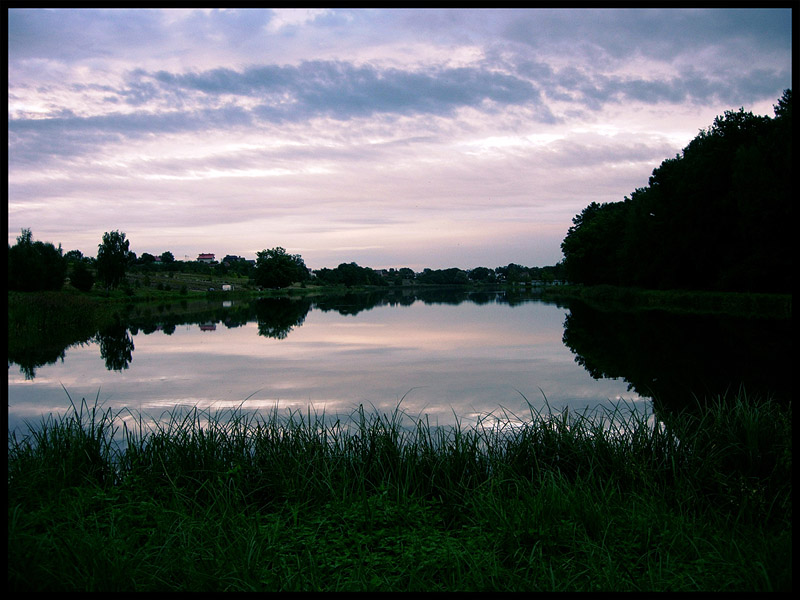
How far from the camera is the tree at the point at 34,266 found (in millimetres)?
34344

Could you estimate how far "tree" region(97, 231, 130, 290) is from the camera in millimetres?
40312

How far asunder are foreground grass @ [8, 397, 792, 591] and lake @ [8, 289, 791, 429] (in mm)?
1036

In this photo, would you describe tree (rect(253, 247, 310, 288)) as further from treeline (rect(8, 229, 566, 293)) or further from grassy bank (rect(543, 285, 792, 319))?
grassy bank (rect(543, 285, 792, 319))

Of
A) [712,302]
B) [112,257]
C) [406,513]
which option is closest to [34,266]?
[112,257]

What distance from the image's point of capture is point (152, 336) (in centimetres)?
2386

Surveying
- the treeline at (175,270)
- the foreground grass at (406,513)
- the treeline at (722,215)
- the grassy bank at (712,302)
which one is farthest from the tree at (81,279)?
the treeline at (722,215)

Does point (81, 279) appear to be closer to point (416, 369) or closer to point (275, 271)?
point (416, 369)

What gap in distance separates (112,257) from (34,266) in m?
6.09

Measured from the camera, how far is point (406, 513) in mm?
4594

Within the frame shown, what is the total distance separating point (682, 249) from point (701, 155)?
6.35 m

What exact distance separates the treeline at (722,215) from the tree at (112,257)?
38085 millimetres

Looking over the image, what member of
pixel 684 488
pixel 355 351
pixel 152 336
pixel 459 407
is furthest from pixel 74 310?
pixel 684 488

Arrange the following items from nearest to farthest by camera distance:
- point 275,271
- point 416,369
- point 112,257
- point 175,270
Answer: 1. point 416,369
2. point 112,257
3. point 175,270
4. point 275,271

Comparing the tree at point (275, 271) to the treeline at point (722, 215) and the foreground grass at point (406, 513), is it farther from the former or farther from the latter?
the foreground grass at point (406, 513)
